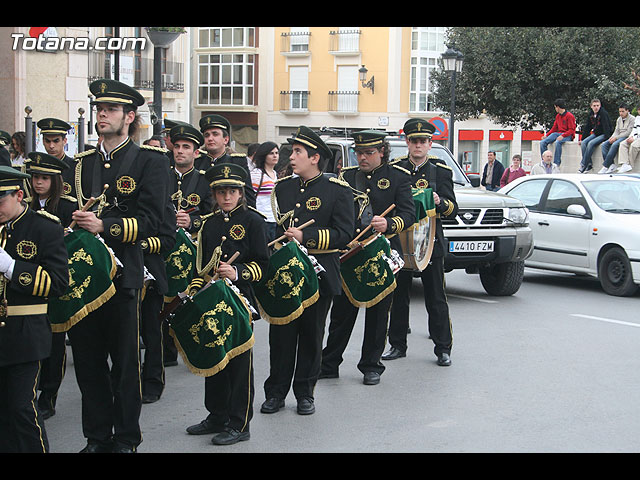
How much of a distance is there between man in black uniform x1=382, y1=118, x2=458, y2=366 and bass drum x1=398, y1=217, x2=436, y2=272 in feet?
0.23

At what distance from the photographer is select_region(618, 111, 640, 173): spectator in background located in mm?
21406

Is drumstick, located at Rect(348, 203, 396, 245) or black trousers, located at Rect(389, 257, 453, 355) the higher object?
drumstick, located at Rect(348, 203, 396, 245)

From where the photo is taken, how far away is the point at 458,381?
8320 millimetres

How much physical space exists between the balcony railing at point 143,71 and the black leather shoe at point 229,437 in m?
28.0

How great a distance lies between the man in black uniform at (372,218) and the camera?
8266 mm

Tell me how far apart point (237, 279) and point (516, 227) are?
706 cm

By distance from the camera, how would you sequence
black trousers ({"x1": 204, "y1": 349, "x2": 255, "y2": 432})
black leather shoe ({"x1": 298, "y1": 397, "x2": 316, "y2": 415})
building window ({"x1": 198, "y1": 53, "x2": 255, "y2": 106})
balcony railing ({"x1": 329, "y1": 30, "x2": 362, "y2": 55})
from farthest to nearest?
building window ({"x1": 198, "y1": 53, "x2": 255, "y2": 106}) → balcony railing ({"x1": 329, "y1": 30, "x2": 362, "y2": 55}) → black leather shoe ({"x1": 298, "y1": 397, "x2": 316, "y2": 415}) → black trousers ({"x1": 204, "y1": 349, "x2": 255, "y2": 432})

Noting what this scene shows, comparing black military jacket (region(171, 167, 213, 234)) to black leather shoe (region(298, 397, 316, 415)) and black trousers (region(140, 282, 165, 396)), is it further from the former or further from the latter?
black leather shoe (region(298, 397, 316, 415))

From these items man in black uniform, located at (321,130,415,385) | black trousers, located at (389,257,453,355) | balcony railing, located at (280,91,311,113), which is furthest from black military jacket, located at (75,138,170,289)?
balcony railing, located at (280,91,311,113)

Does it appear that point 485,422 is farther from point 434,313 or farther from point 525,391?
point 434,313

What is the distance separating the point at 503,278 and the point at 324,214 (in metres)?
6.05

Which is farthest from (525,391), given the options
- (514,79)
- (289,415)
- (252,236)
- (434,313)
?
(514,79)

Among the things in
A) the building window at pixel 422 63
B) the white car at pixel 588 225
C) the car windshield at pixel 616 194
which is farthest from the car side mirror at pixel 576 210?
the building window at pixel 422 63

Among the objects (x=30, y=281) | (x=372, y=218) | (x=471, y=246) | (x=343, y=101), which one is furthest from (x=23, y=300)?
(x=343, y=101)
